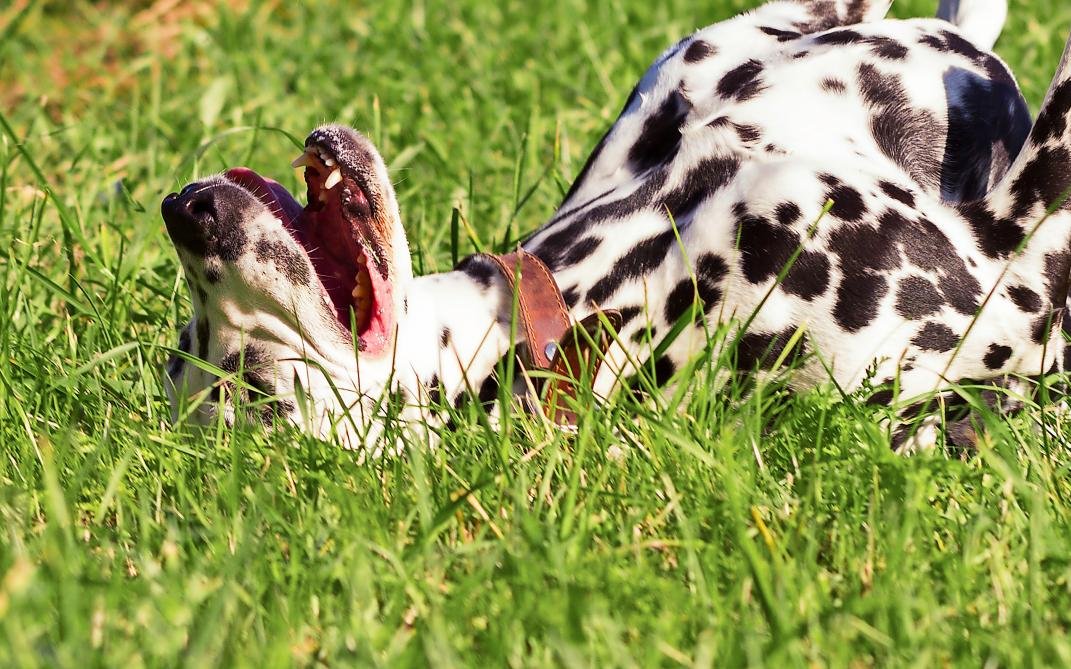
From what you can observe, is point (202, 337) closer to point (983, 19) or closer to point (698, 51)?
point (698, 51)

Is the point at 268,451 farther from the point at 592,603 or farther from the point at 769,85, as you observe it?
the point at 769,85

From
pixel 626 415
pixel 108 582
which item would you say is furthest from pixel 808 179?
pixel 108 582

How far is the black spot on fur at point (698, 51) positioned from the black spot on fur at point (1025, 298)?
110 cm

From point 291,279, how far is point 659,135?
3.74 ft

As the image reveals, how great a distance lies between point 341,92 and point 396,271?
2907mm

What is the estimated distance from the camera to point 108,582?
2289mm

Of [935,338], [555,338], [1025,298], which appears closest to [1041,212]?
[1025,298]

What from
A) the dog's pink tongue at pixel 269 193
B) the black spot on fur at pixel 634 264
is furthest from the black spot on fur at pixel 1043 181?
the dog's pink tongue at pixel 269 193

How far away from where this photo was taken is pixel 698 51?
3.99m

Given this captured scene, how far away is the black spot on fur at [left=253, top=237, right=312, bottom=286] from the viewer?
3127mm

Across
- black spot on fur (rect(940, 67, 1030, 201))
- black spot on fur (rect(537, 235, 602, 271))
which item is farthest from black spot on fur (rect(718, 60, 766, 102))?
black spot on fur (rect(537, 235, 602, 271))

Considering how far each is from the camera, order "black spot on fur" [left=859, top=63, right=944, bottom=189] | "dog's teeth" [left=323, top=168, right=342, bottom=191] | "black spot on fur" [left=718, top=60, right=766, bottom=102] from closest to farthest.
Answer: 1. "dog's teeth" [left=323, top=168, right=342, bottom=191]
2. "black spot on fur" [left=859, top=63, right=944, bottom=189]
3. "black spot on fur" [left=718, top=60, right=766, bottom=102]

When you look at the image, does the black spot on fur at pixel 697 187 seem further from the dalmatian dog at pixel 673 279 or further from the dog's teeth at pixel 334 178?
the dog's teeth at pixel 334 178

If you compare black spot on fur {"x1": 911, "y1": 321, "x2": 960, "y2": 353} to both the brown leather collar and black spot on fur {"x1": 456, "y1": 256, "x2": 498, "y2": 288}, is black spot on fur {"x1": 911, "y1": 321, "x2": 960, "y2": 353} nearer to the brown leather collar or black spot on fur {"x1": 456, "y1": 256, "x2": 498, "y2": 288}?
the brown leather collar
